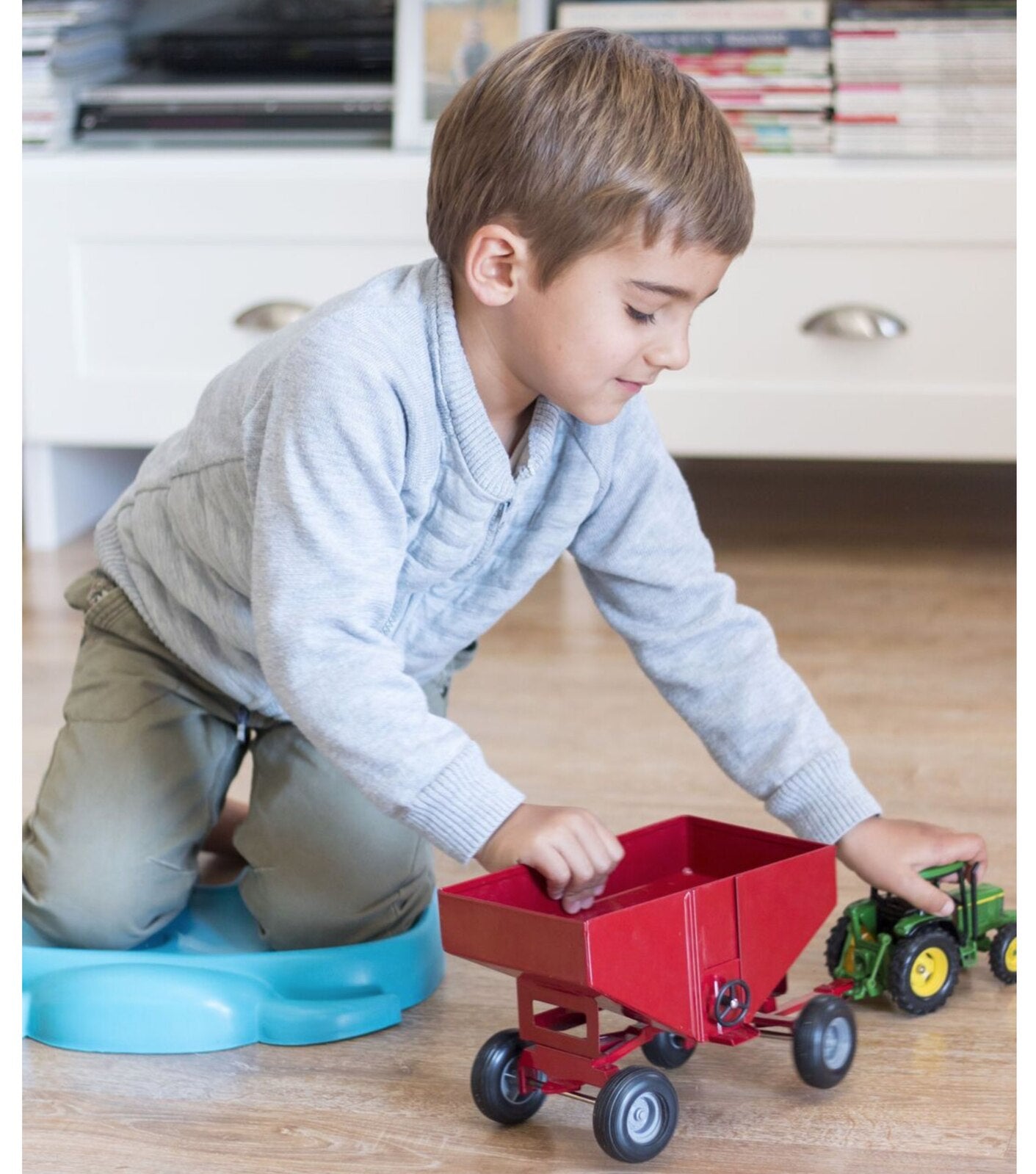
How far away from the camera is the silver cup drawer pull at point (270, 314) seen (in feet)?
6.15

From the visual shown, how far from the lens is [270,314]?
6.16 ft

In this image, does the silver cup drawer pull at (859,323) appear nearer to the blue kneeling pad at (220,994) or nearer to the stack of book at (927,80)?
the stack of book at (927,80)

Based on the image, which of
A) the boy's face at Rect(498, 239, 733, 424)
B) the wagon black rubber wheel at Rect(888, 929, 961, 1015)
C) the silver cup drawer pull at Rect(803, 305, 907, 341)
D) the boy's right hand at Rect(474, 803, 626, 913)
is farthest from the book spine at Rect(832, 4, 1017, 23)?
the boy's right hand at Rect(474, 803, 626, 913)

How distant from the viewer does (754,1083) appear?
0.83 m

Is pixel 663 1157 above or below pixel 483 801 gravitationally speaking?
below

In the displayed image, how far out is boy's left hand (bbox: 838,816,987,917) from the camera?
0.90 m

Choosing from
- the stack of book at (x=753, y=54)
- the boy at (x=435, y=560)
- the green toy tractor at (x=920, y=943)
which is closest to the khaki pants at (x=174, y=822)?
the boy at (x=435, y=560)

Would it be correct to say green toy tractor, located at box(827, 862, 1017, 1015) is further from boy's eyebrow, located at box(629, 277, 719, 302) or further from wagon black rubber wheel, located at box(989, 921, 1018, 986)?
boy's eyebrow, located at box(629, 277, 719, 302)

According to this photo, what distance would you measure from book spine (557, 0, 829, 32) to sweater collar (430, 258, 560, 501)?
1142 millimetres

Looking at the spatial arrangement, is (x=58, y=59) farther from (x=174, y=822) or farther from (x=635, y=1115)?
(x=635, y=1115)

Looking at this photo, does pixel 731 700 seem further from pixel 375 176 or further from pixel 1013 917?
pixel 375 176

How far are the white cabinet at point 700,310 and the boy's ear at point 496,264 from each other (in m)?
1.01

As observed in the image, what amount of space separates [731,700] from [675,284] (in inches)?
10.9

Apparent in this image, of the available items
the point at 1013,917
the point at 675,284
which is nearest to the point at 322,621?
the point at 675,284
